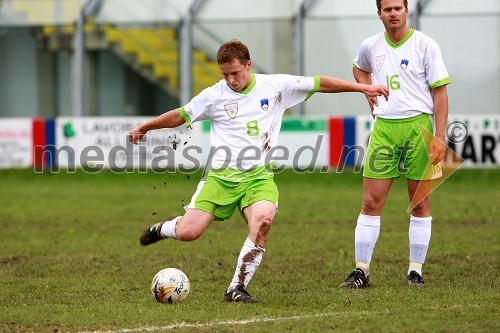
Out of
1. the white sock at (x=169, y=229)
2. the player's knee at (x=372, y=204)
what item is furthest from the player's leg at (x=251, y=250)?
the player's knee at (x=372, y=204)

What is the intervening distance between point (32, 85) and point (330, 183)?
9.34 metres

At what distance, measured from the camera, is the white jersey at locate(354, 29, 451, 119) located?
849 centimetres

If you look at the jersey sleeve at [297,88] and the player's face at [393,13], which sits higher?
the player's face at [393,13]

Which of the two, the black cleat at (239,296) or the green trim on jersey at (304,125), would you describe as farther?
the green trim on jersey at (304,125)

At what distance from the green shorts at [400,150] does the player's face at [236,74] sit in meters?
1.29

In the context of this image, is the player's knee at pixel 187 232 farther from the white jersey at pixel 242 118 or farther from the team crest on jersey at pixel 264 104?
the team crest on jersey at pixel 264 104

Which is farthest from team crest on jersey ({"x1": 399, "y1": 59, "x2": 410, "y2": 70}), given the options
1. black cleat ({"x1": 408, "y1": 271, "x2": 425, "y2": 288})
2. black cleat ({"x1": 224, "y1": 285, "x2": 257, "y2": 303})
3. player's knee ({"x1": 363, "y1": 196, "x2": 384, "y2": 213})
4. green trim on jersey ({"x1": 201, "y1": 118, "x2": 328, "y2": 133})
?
green trim on jersey ({"x1": 201, "y1": 118, "x2": 328, "y2": 133})

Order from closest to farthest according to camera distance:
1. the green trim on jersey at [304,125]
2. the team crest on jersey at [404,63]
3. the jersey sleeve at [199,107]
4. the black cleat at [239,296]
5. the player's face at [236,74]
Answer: the black cleat at [239,296]
the player's face at [236,74]
the jersey sleeve at [199,107]
the team crest on jersey at [404,63]
the green trim on jersey at [304,125]

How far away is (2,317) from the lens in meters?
7.39

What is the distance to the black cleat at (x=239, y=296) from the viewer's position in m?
7.80

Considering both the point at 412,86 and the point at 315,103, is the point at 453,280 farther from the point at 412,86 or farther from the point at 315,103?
the point at 315,103

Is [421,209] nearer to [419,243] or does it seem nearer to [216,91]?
[419,243]

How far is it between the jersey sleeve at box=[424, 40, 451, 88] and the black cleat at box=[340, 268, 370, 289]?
5.34 ft

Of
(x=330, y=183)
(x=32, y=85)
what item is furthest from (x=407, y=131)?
(x=32, y=85)
